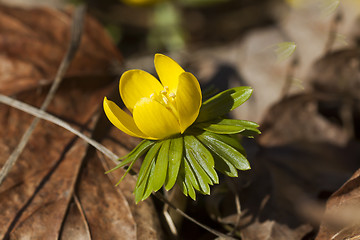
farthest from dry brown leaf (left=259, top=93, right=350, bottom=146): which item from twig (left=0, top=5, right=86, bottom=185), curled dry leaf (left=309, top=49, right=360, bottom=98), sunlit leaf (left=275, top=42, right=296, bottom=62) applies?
twig (left=0, top=5, right=86, bottom=185)

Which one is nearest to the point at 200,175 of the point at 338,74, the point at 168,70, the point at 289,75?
the point at 168,70

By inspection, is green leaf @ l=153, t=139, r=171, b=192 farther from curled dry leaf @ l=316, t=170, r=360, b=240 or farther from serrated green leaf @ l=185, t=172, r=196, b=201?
curled dry leaf @ l=316, t=170, r=360, b=240

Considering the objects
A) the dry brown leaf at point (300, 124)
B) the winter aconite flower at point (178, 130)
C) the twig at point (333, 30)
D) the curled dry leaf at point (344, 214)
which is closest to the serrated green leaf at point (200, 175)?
the winter aconite flower at point (178, 130)

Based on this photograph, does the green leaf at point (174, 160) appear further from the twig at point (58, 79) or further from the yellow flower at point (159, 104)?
the twig at point (58, 79)

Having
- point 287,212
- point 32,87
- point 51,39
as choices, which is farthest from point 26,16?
point 287,212

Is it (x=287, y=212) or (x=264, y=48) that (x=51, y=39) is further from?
(x=287, y=212)

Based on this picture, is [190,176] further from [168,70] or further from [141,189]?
[168,70]

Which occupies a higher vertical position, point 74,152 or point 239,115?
point 74,152
